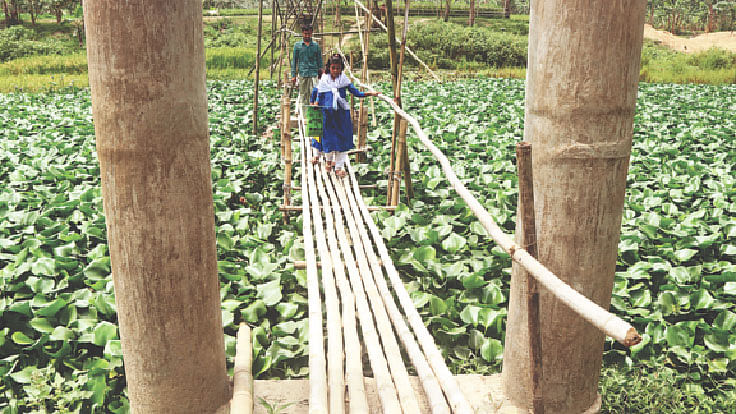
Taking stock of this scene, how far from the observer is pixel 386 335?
79.7 inches

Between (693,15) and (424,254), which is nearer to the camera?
(424,254)

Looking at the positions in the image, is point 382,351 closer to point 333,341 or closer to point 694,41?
point 333,341

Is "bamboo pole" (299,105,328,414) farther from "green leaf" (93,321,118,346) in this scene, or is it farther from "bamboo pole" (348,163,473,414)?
"green leaf" (93,321,118,346)

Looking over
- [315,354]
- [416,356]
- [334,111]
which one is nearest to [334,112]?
[334,111]

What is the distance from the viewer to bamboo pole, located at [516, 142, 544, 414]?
47.3 inches

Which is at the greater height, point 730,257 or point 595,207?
point 595,207

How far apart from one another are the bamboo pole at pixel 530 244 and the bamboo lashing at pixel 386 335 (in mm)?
395

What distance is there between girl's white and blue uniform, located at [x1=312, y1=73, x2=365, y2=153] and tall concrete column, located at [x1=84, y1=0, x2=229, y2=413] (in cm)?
345

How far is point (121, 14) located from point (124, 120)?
9.5 inches

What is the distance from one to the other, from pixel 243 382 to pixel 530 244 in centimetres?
103

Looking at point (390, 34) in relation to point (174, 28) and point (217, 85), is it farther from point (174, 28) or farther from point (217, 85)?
point (217, 85)

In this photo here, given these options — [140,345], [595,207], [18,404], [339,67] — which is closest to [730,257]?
[595,207]

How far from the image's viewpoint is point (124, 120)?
4.16 feet

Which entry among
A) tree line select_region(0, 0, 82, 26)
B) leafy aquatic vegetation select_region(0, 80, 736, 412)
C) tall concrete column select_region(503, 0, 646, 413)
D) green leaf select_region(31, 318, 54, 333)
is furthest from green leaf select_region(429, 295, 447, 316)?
tree line select_region(0, 0, 82, 26)
